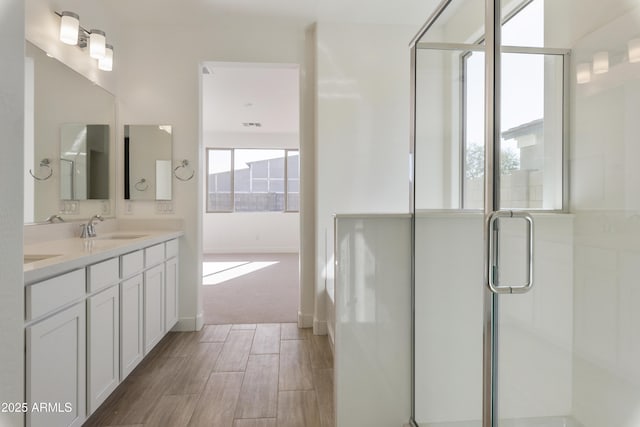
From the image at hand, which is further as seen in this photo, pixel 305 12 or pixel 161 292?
pixel 305 12

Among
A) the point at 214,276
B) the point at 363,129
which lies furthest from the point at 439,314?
the point at 214,276

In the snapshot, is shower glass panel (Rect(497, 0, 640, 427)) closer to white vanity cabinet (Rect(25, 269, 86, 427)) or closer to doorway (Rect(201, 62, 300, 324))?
white vanity cabinet (Rect(25, 269, 86, 427))

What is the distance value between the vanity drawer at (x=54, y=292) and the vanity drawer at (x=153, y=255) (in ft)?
2.43

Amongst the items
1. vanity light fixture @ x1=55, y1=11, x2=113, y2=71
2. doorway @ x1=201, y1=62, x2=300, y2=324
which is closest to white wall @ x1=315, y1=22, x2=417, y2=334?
vanity light fixture @ x1=55, y1=11, x2=113, y2=71

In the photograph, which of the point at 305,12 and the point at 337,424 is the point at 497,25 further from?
the point at 305,12

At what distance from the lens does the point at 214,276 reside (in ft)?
16.9

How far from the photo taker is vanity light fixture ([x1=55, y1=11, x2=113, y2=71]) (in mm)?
2199

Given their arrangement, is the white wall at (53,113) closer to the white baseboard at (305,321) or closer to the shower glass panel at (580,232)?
the white baseboard at (305,321)

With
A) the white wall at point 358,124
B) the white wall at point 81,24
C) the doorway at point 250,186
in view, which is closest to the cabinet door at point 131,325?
the white wall at point 358,124

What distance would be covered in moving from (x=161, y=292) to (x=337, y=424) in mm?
1649

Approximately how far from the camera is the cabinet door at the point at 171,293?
2697 mm

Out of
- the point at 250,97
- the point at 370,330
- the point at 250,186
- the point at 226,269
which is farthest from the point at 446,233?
the point at 250,186

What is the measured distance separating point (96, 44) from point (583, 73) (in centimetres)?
299

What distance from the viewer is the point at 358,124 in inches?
118
